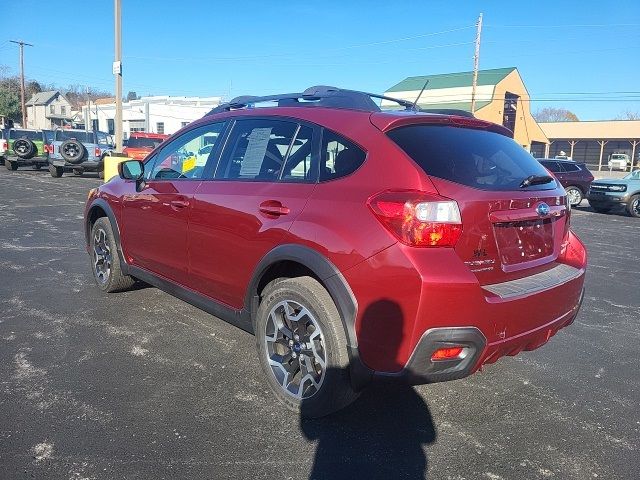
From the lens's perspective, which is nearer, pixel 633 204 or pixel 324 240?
pixel 324 240

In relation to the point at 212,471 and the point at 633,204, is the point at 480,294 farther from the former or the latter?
the point at 633,204

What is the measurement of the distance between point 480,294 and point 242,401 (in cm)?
158

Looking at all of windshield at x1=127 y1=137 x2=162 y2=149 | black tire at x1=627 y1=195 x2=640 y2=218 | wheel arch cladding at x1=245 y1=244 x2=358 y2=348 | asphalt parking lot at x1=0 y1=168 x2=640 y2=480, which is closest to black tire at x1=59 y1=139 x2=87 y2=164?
windshield at x1=127 y1=137 x2=162 y2=149

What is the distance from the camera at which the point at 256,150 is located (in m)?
3.56

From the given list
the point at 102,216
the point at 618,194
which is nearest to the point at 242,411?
the point at 102,216

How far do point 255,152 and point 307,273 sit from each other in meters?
1.03

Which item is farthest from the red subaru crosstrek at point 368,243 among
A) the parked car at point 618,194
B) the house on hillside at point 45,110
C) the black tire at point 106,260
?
the house on hillside at point 45,110

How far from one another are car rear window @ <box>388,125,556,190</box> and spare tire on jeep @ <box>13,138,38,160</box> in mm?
22055

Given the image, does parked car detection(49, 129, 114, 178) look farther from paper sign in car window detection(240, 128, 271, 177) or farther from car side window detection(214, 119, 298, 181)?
paper sign in car window detection(240, 128, 271, 177)

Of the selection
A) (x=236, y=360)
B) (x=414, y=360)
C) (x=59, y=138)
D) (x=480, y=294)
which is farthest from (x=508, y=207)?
(x=59, y=138)

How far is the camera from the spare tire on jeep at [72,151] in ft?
61.3

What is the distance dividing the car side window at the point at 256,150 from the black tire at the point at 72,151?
1711 centimetres

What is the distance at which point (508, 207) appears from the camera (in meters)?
2.80

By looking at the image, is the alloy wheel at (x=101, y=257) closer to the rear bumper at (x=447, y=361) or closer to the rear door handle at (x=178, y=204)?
the rear door handle at (x=178, y=204)
